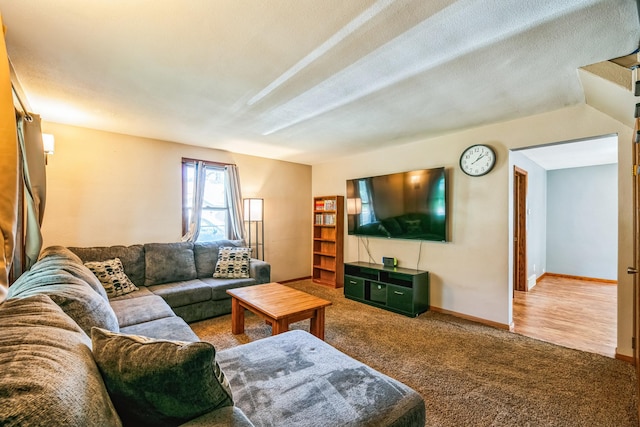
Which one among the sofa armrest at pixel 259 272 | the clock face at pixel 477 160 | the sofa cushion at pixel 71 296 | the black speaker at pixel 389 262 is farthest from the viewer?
the black speaker at pixel 389 262

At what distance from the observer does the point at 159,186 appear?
3918 mm

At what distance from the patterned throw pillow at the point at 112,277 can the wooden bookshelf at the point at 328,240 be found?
3019 mm

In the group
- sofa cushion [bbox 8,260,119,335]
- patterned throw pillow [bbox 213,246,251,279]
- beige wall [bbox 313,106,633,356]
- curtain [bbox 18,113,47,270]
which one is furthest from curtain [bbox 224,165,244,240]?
sofa cushion [bbox 8,260,119,335]

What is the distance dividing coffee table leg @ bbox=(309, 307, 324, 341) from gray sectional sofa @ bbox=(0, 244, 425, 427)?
0.81 meters

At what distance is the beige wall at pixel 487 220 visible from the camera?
8.08 ft

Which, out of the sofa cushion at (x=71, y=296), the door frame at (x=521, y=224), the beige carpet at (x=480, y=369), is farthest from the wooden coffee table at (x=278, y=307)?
the door frame at (x=521, y=224)

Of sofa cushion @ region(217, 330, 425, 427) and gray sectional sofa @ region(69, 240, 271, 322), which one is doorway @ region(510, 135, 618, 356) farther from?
gray sectional sofa @ region(69, 240, 271, 322)

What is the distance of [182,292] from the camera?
314cm

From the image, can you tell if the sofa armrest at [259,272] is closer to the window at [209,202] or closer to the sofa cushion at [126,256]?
the window at [209,202]

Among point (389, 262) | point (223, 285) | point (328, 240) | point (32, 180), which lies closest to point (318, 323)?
point (223, 285)

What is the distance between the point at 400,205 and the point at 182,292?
302cm

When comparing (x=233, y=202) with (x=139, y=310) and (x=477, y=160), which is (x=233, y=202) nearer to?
(x=139, y=310)

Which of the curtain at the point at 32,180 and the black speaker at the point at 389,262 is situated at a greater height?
the curtain at the point at 32,180

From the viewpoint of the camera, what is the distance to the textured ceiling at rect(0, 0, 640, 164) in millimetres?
1472
